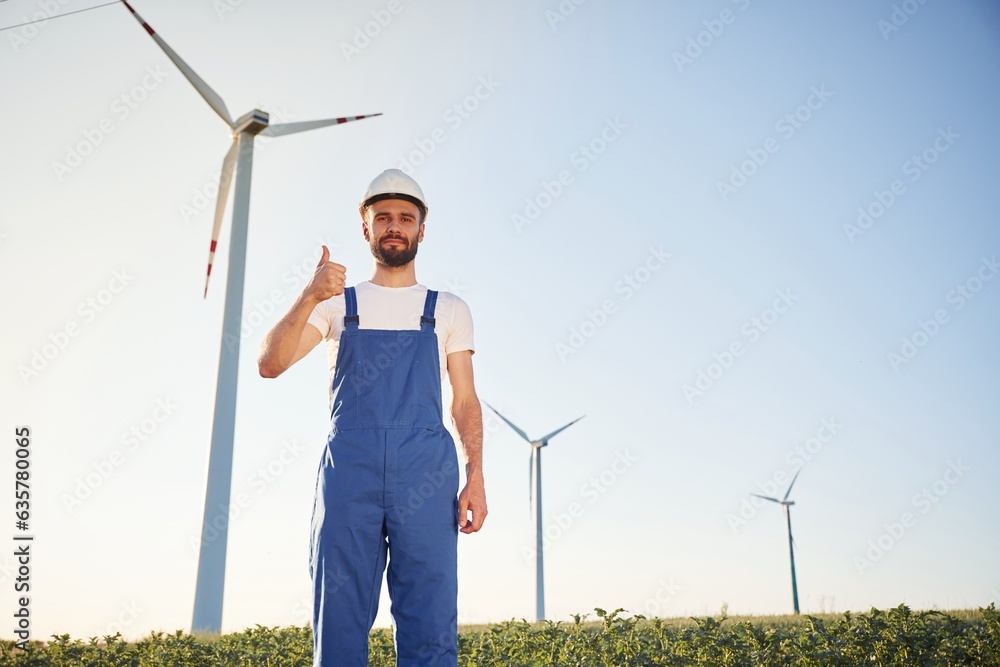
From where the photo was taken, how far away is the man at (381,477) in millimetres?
4684

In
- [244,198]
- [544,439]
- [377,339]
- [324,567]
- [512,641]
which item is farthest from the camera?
[544,439]

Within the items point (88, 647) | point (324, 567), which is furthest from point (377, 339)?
point (88, 647)

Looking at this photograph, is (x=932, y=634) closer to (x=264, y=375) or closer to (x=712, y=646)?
(x=712, y=646)

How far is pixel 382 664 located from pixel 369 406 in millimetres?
6823

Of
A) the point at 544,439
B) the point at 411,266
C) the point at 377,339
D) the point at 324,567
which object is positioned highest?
the point at 544,439

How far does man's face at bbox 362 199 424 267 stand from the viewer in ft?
17.5

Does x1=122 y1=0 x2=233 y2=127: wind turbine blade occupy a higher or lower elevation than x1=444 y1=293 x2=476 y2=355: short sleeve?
higher

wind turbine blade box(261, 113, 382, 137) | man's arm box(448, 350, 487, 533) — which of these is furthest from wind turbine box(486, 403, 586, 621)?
man's arm box(448, 350, 487, 533)

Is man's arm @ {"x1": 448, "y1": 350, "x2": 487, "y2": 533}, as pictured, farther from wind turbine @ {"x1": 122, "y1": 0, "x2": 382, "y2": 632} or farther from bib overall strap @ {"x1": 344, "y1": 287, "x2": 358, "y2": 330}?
wind turbine @ {"x1": 122, "y1": 0, "x2": 382, "y2": 632}

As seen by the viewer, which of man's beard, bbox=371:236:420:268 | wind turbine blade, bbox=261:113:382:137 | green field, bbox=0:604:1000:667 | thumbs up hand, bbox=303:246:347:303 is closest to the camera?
thumbs up hand, bbox=303:246:347:303

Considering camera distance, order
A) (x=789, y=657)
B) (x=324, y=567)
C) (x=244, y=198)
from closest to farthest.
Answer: (x=324, y=567), (x=789, y=657), (x=244, y=198)

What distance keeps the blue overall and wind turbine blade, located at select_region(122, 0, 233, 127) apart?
2331cm

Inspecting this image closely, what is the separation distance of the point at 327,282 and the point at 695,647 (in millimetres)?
6331

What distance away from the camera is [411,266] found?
17.7ft
